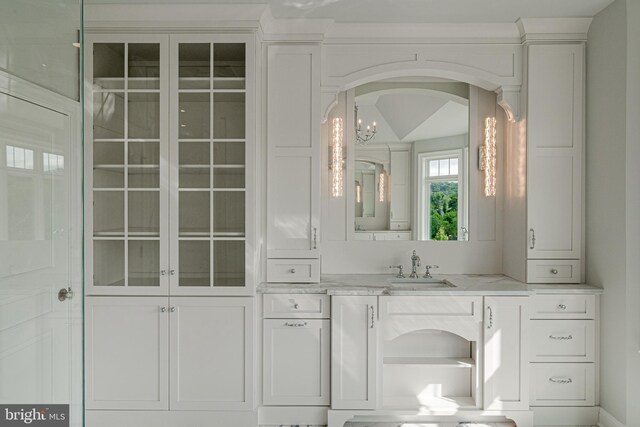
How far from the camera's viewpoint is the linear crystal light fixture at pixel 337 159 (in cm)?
342

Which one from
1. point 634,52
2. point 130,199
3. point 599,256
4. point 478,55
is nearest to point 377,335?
point 599,256

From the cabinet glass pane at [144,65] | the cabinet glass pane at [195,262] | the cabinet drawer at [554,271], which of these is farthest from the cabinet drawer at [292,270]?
the cabinet drawer at [554,271]

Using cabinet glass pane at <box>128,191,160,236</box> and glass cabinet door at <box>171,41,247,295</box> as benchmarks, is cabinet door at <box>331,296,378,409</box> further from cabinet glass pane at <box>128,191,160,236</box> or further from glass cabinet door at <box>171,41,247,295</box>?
cabinet glass pane at <box>128,191,160,236</box>

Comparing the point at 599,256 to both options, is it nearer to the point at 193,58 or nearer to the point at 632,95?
the point at 632,95

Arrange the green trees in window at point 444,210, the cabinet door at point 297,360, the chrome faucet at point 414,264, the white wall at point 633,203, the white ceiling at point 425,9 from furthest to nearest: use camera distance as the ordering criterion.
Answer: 1. the green trees in window at point 444,210
2. the chrome faucet at point 414,264
3. the cabinet door at point 297,360
4. the white ceiling at point 425,9
5. the white wall at point 633,203

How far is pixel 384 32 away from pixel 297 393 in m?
2.51

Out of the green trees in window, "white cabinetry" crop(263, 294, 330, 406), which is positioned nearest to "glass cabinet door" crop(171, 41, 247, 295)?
"white cabinetry" crop(263, 294, 330, 406)

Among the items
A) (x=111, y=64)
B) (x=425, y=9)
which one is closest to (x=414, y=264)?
(x=425, y=9)

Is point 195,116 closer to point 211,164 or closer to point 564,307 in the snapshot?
point 211,164

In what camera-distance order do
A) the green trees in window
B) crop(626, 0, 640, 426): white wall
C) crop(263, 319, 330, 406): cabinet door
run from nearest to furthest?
crop(626, 0, 640, 426): white wall < crop(263, 319, 330, 406): cabinet door < the green trees in window

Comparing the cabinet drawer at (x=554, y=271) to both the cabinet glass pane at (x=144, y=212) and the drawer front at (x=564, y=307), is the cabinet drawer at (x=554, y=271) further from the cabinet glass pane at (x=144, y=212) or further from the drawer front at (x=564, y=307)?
the cabinet glass pane at (x=144, y=212)

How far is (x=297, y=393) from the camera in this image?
292 centimetres

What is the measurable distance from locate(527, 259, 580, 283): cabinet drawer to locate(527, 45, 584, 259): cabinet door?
0.04m

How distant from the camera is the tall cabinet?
112 inches
